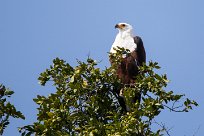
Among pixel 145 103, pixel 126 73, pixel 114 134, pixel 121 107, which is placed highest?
pixel 126 73

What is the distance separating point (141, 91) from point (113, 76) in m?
0.57

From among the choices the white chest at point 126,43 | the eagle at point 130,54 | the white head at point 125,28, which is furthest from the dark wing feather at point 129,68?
the white head at point 125,28

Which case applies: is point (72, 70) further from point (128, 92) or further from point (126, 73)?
point (126, 73)

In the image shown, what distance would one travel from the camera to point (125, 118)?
6.39 m

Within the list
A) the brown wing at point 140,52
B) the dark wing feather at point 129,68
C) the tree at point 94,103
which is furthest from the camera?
the brown wing at point 140,52

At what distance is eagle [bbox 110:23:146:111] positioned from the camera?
931 centimetres

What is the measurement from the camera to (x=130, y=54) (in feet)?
29.1

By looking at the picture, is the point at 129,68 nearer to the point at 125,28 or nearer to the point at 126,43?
the point at 126,43

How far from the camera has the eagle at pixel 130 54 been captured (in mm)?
9312

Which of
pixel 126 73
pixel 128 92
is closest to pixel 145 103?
pixel 128 92

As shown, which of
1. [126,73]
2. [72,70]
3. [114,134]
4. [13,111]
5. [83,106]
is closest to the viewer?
[114,134]

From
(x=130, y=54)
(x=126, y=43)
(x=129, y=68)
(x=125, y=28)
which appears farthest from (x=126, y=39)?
(x=130, y=54)

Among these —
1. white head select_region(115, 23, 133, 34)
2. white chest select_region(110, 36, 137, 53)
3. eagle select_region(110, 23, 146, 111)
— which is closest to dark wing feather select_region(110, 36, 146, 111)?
eagle select_region(110, 23, 146, 111)

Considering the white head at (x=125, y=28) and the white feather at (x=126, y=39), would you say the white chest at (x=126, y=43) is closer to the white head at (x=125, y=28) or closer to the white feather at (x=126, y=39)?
the white feather at (x=126, y=39)
